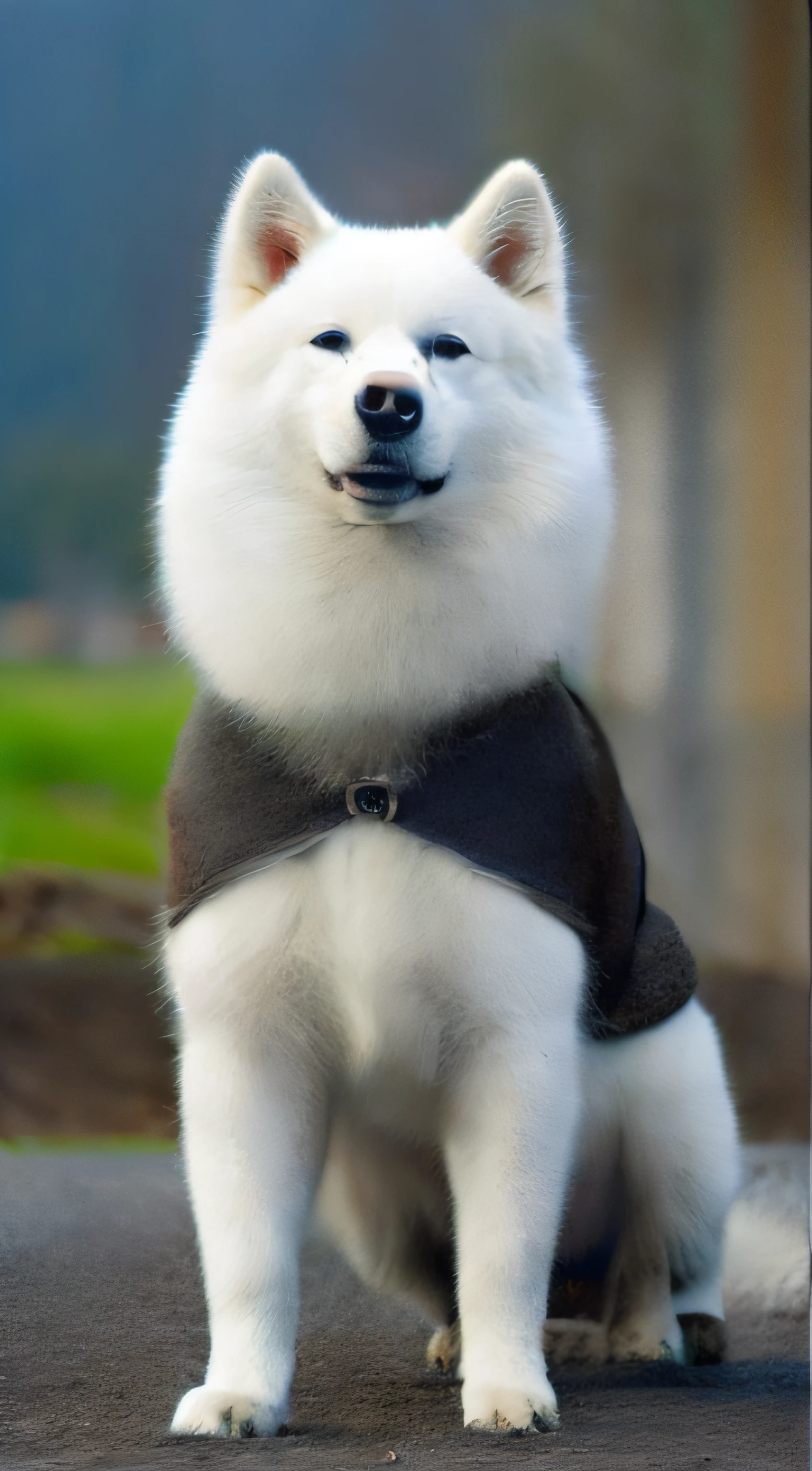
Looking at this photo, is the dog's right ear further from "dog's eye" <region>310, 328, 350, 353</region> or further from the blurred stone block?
the blurred stone block

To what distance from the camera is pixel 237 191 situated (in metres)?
1.56

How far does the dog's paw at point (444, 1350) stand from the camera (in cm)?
174

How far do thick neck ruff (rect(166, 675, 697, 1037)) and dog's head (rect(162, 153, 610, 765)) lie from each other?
0.06 metres

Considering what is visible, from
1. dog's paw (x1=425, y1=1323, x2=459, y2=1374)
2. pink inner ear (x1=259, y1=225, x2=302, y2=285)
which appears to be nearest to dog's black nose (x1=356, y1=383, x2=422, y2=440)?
pink inner ear (x1=259, y1=225, x2=302, y2=285)

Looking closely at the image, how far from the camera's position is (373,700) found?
5.14 ft

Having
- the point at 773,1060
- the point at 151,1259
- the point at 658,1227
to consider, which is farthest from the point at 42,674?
the point at 773,1060

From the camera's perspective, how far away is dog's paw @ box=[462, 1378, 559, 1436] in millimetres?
1483

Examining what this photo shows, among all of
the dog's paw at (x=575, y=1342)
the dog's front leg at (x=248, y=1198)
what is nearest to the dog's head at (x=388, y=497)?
the dog's front leg at (x=248, y=1198)

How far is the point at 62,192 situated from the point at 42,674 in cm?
61

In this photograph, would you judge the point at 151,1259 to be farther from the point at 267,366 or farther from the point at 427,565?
the point at 267,366

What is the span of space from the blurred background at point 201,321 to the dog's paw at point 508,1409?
1.99 ft

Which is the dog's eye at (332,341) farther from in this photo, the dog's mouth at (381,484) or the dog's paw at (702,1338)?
the dog's paw at (702,1338)

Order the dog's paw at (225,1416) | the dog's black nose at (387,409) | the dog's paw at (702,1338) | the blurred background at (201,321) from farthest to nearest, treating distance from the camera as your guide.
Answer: the dog's paw at (702,1338) → the blurred background at (201,321) → the dog's paw at (225,1416) → the dog's black nose at (387,409)

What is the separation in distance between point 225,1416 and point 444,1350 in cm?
37
